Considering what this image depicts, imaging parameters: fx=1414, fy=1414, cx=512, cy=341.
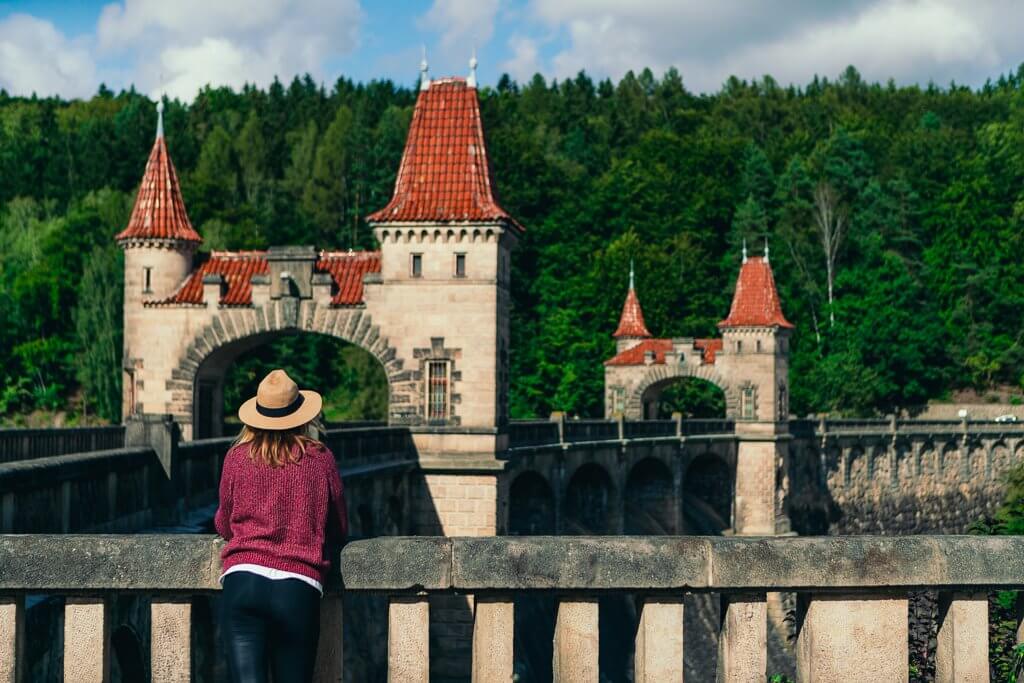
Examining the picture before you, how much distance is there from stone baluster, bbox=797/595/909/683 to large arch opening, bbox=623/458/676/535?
134 feet

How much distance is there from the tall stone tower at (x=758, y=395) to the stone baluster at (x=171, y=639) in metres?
46.2

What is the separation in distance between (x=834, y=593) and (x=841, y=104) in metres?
105

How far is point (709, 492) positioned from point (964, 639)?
4797 cm

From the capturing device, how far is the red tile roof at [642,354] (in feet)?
176

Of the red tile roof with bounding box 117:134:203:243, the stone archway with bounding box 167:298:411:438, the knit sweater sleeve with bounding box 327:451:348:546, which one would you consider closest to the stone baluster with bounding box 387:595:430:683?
the knit sweater sleeve with bounding box 327:451:348:546

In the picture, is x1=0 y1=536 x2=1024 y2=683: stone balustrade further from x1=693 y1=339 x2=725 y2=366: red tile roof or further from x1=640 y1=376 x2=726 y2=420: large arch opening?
x1=640 y1=376 x2=726 y2=420: large arch opening

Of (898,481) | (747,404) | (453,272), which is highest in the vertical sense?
(747,404)

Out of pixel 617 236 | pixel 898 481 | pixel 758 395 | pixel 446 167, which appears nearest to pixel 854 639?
pixel 446 167

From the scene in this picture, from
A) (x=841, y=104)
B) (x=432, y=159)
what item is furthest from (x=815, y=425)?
(x=841, y=104)

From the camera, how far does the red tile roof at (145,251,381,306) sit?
97.5ft

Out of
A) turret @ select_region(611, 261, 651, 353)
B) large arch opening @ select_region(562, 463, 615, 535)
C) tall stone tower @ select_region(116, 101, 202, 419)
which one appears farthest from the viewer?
turret @ select_region(611, 261, 651, 353)

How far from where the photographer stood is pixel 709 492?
5275 cm

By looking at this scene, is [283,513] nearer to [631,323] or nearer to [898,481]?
[631,323]

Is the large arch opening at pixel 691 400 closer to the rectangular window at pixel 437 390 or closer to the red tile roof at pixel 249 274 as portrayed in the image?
the red tile roof at pixel 249 274
